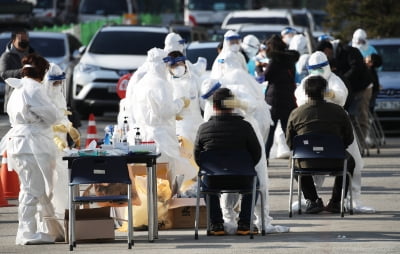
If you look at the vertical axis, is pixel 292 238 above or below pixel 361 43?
below

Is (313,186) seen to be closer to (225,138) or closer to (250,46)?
(225,138)

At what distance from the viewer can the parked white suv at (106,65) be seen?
29750 millimetres

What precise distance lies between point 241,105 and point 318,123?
1488mm

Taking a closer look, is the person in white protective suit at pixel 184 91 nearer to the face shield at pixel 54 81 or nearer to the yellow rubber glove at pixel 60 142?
the face shield at pixel 54 81

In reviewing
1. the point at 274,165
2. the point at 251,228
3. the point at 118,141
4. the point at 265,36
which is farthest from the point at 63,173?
the point at 265,36

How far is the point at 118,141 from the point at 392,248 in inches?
122

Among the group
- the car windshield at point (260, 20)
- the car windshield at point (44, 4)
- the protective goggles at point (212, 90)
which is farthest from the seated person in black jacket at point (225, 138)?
the car windshield at point (44, 4)

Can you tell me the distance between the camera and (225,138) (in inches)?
560

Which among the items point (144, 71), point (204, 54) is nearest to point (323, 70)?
point (144, 71)

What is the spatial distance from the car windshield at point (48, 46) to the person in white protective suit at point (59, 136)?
16.0 metres

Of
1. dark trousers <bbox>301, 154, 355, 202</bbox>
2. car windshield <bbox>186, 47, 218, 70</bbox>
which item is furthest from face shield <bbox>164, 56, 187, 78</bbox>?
car windshield <bbox>186, 47, 218, 70</bbox>

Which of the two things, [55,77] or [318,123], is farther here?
[318,123]

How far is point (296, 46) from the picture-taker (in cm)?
2469

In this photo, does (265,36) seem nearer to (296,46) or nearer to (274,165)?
(296,46)
